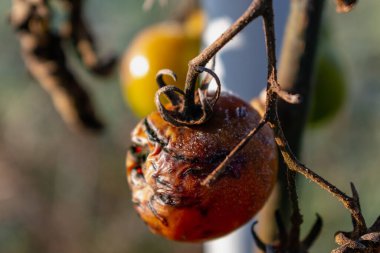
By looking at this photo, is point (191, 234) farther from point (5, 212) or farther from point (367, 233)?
point (5, 212)

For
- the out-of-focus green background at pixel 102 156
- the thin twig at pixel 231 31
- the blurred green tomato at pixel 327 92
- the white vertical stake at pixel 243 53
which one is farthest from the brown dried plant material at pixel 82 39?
the out-of-focus green background at pixel 102 156

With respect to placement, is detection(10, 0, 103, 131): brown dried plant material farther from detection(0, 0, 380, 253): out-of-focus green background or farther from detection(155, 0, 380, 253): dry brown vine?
detection(0, 0, 380, 253): out-of-focus green background

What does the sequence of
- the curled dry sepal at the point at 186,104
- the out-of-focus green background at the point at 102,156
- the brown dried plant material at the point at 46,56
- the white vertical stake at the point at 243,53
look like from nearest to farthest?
the curled dry sepal at the point at 186,104
the white vertical stake at the point at 243,53
the brown dried plant material at the point at 46,56
the out-of-focus green background at the point at 102,156

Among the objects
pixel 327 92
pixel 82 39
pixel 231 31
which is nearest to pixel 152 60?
pixel 82 39

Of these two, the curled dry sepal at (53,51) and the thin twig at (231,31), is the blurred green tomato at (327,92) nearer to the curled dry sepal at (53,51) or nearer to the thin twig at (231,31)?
the curled dry sepal at (53,51)

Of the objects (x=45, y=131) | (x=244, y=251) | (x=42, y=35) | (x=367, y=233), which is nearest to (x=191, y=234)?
(x=367, y=233)

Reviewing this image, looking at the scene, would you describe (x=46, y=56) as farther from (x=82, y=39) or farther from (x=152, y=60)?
(x=152, y=60)

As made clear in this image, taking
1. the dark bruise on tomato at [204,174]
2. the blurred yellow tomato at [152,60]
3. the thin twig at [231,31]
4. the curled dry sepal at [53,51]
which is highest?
the curled dry sepal at [53,51]
